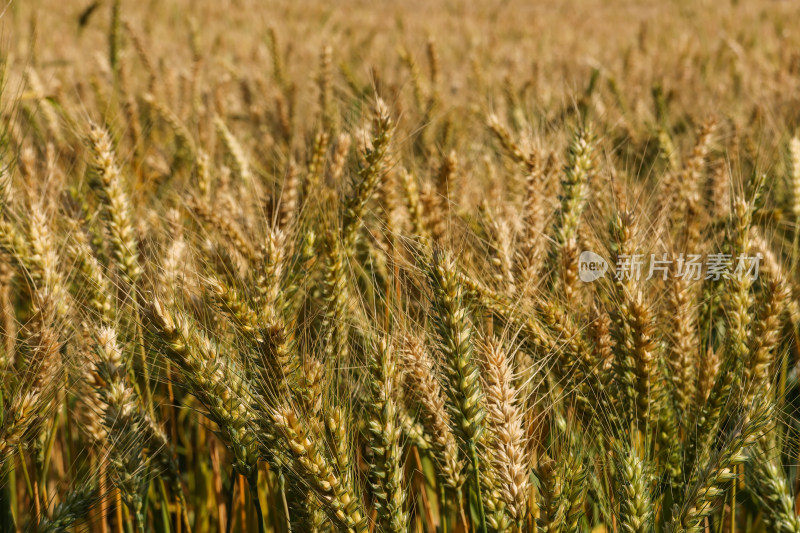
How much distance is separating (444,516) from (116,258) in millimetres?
988

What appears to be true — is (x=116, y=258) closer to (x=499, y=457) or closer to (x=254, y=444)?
(x=254, y=444)

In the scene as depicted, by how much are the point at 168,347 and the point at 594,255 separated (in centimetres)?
99

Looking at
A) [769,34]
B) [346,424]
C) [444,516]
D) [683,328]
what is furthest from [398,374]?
[769,34]

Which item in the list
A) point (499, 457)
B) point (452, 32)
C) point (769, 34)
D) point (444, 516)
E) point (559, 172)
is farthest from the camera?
point (452, 32)

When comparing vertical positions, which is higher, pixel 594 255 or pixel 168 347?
pixel 168 347

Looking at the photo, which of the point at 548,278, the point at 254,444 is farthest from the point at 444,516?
the point at 548,278

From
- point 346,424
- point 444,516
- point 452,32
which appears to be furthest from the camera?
point 452,32

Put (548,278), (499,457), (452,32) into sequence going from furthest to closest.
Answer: (452,32)
(548,278)
(499,457)

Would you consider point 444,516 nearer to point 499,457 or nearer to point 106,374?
point 499,457

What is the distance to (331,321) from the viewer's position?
4.30 ft

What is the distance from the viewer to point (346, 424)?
1.12m

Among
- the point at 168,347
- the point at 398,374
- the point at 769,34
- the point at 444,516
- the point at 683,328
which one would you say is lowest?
the point at 769,34

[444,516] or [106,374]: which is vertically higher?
[106,374]

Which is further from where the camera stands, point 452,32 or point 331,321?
point 452,32
